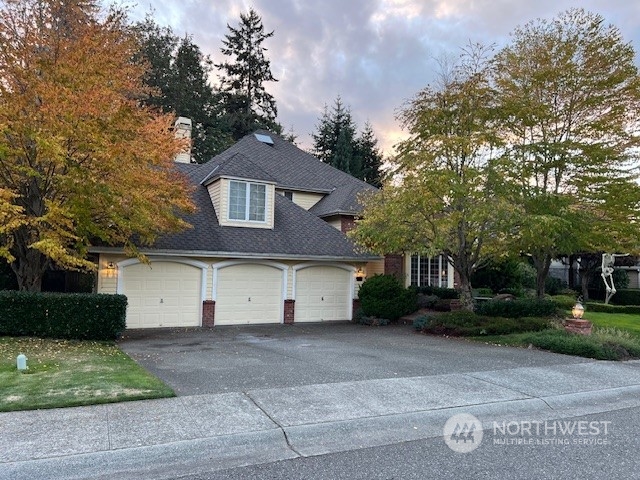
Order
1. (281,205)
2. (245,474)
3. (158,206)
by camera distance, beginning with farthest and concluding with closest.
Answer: (281,205), (158,206), (245,474)

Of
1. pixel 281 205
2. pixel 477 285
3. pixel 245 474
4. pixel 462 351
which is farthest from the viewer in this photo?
pixel 477 285

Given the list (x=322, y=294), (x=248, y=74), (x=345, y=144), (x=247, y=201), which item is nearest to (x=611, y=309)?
(x=322, y=294)

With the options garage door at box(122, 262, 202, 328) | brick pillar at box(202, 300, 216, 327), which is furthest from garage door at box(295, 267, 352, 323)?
garage door at box(122, 262, 202, 328)

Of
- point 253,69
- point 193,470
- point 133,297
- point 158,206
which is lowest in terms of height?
point 193,470

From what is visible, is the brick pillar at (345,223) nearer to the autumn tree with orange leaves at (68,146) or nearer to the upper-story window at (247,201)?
the upper-story window at (247,201)

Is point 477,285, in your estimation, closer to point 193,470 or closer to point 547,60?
point 547,60

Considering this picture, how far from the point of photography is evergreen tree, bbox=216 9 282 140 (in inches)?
1676

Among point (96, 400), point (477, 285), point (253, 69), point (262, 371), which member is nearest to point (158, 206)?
point (262, 371)

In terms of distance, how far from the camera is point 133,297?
45.6 ft

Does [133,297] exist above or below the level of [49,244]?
below

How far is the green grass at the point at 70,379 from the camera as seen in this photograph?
5668mm

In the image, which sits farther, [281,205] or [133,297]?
[281,205]

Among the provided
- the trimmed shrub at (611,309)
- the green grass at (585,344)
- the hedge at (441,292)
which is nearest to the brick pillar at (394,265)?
the hedge at (441,292)

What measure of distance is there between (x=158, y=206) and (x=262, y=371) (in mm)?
5709
